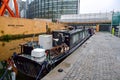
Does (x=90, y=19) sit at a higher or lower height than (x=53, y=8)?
lower

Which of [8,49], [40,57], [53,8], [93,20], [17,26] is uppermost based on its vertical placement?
[53,8]

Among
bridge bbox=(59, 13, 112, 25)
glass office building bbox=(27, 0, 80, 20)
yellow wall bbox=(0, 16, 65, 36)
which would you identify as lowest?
yellow wall bbox=(0, 16, 65, 36)

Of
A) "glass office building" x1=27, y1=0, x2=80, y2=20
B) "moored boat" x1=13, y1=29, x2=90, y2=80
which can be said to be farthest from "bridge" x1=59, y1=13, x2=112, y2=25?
"moored boat" x1=13, y1=29, x2=90, y2=80

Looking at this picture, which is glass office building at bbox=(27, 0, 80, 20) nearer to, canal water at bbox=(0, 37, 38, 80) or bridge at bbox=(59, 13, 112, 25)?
bridge at bbox=(59, 13, 112, 25)

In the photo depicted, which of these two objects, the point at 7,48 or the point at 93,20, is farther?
the point at 93,20

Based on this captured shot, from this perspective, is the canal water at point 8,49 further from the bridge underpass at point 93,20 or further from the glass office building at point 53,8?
the glass office building at point 53,8

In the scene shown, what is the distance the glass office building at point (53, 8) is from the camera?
210ft

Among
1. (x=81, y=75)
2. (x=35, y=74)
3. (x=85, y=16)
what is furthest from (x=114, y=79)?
(x=85, y=16)

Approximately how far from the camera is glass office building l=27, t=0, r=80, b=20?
210 ft

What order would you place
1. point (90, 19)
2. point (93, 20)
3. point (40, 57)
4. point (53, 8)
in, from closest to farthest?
point (40, 57) < point (93, 20) < point (90, 19) < point (53, 8)

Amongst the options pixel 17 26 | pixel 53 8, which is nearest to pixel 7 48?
pixel 17 26

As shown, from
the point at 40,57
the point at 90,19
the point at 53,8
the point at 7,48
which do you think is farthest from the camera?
the point at 53,8

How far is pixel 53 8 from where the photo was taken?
224ft

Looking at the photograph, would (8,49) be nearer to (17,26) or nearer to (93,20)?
(17,26)
